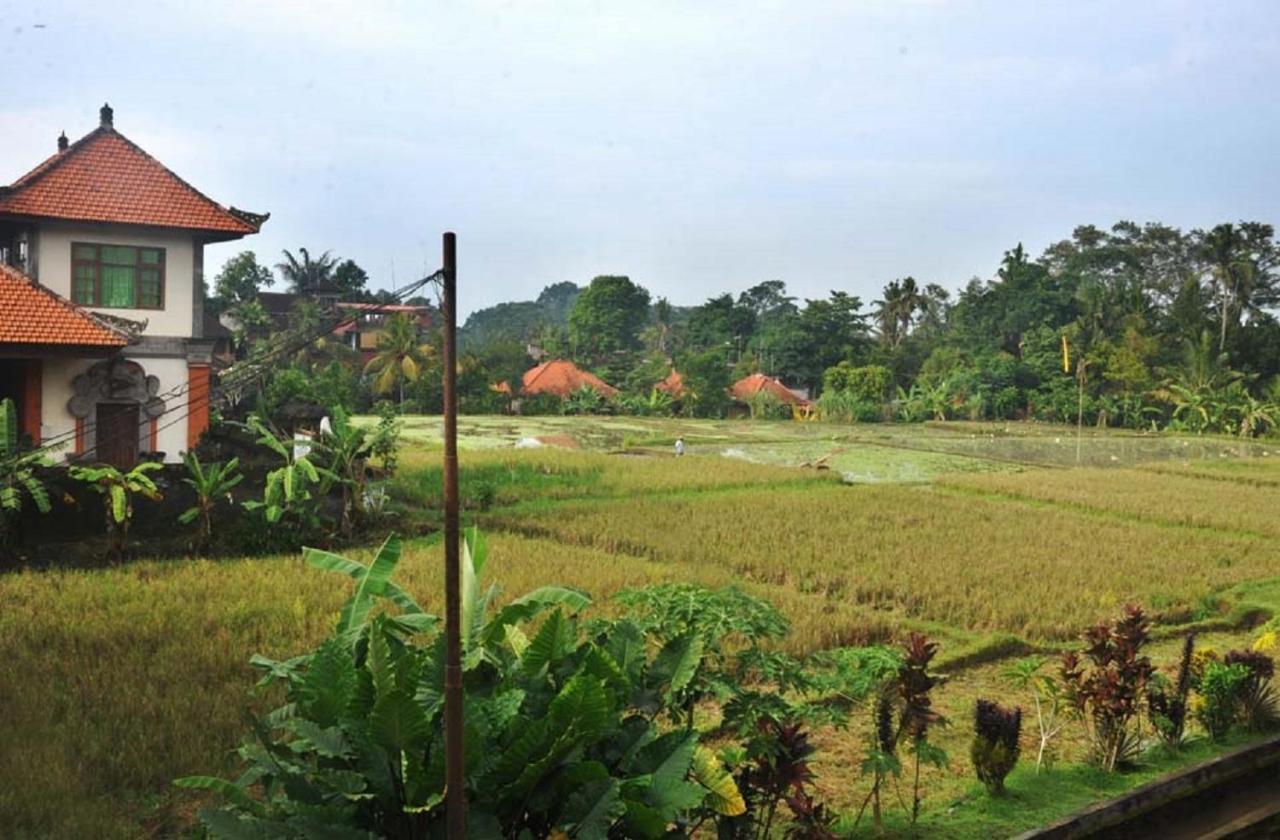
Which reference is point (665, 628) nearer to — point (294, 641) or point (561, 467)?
point (294, 641)

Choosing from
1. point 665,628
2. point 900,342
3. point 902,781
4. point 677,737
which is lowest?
point 902,781

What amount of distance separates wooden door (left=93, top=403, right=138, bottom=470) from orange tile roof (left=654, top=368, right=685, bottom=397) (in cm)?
3449

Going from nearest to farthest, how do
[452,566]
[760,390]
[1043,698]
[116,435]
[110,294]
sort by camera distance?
[452,566]
[1043,698]
[116,435]
[110,294]
[760,390]

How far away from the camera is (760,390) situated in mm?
49719

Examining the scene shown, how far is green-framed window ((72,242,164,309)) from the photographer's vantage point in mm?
16234

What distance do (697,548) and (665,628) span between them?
28.9ft

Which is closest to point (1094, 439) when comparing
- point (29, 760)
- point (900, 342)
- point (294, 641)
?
point (900, 342)

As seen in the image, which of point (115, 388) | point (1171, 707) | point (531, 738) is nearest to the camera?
point (531, 738)

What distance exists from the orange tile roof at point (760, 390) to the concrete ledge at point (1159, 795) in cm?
4293

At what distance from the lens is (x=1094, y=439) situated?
38.6 m

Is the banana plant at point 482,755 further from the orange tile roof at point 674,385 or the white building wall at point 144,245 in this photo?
the orange tile roof at point 674,385

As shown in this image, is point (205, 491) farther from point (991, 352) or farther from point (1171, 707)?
point (991, 352)

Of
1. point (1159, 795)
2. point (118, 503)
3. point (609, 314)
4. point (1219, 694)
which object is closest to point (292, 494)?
point (118, 503)

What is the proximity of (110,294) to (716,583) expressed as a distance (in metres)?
10.7
